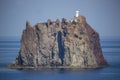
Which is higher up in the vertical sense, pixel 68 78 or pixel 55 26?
pixel 55 26

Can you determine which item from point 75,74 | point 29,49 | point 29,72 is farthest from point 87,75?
point 29,49

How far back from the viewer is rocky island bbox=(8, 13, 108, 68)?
120ft

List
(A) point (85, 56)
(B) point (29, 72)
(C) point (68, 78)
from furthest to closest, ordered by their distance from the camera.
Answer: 1. (A) point (85, 56)
2. (B) point (29, 72)
3. (C) point (68, 78)

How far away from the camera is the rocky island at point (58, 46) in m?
36.6

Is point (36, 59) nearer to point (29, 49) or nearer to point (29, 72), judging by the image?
point (29, 49)

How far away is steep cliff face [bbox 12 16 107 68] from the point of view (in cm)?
3669

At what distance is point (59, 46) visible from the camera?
37750mm

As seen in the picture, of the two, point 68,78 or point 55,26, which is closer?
point 68,78

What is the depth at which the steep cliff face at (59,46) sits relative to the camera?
36688mm

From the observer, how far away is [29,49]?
37.1 m

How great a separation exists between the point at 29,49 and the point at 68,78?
6050 mm

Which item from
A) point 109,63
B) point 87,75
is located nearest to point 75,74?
point 87,75

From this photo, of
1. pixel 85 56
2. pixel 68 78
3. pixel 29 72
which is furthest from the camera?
pixel 85 56

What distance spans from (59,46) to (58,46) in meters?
0.06
